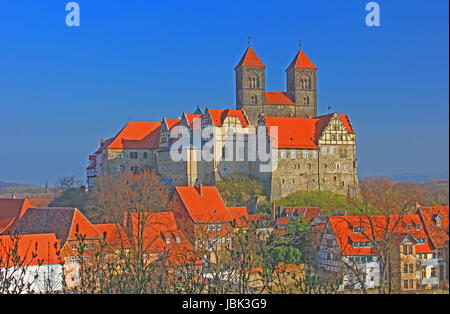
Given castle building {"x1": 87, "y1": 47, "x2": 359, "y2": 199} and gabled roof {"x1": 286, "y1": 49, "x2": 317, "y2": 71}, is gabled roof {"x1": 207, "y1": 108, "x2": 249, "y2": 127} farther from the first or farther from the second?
gabled roof {"x1": 286, "y1": 49, "x2": 317, "y2": 71}

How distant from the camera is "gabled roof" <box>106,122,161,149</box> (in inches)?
1854

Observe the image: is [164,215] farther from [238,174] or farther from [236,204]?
[238,174]

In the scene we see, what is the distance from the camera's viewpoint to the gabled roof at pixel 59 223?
27.5 m

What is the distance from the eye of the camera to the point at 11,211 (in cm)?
3228

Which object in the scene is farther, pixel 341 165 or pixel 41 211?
pixel 341 165

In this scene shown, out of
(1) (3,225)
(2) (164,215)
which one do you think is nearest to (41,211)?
(1) (3,225)

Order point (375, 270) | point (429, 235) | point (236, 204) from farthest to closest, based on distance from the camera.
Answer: point (236, 204) < point (429, 235) < point (375, 270)

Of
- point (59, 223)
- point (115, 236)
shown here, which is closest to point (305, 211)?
point (115, 236)

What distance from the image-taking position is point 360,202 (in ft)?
133

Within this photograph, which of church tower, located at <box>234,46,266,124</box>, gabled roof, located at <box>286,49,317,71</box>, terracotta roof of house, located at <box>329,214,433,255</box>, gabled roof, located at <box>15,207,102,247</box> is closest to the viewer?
gabled roof, located at <box>15,207,102,247</box>

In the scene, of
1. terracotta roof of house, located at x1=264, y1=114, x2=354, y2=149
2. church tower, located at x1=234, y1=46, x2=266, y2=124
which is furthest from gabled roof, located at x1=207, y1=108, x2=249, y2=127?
church tower, located at x1=234, y1=46, x2=266, y2=124

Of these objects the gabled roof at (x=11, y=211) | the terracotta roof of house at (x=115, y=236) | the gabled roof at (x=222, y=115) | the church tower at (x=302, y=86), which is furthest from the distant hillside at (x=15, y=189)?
the church tower at (x=302, y=86)

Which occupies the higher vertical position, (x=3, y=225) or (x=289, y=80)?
(x=289, y=80)

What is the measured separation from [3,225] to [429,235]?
2369 centimetres
